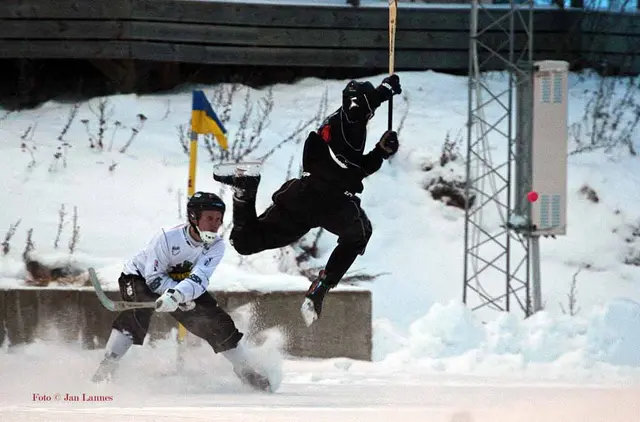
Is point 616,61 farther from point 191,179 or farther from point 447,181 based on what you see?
point 191,179

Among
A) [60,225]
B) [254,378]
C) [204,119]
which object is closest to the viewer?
[254,378]

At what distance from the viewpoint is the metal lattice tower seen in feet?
Result: 43.0

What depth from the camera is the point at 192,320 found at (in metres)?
9.64

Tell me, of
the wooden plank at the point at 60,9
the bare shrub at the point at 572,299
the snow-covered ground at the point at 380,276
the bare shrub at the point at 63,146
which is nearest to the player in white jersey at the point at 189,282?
the snow-covered ground at the point at 380,276

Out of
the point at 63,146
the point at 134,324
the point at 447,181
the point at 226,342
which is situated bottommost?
the point at 226,342

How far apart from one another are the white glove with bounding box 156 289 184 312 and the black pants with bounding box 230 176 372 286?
0.56 metres

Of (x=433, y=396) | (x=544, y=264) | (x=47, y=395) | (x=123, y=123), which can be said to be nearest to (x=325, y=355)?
(x=433, y=396)

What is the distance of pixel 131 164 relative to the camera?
51.2 feet

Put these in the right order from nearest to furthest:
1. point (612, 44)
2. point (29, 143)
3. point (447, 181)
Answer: point (29, 143) → point (447, 181) → point (612, 44)

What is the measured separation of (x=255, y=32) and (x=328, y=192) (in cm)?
944

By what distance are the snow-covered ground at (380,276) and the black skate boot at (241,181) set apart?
1467 mm

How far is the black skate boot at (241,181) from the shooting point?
890 cm

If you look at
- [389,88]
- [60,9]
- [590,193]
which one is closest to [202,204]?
[389,88]

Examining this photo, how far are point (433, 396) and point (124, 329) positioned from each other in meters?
2.41
